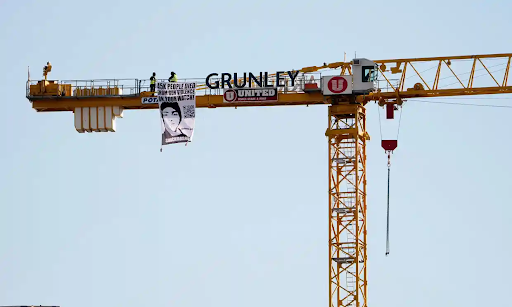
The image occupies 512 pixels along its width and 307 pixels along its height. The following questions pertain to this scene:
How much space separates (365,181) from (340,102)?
Answer: 644 centimetres

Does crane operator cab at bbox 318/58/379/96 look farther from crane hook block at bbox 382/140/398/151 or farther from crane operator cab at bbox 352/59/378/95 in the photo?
crane hook block at bbox 382/140/398/151

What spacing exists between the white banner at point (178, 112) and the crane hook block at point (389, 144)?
15142mm

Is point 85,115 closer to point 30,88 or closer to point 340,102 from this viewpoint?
point 30,88

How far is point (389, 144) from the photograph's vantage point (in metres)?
139

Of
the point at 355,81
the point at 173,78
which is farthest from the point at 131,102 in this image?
the point at 355,81

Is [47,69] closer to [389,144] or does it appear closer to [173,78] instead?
[173,78]

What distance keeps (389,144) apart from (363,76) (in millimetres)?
6207

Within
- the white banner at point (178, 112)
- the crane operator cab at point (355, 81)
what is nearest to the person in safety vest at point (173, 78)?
the white banner at point (178, 112)

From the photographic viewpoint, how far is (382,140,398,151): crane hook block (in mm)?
139250

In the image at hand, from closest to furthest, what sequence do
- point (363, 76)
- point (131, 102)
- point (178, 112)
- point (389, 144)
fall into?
point (363, 76) → point (389, 144) → point (178, 112) → point (131, 102)

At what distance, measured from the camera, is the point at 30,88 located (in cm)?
14238

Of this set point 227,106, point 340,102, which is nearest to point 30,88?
point 227,106

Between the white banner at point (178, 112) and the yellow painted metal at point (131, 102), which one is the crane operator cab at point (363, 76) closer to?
the yellow painted metal at point (131, 102)

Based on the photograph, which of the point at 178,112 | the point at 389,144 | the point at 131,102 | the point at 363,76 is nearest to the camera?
the point at 363,76
